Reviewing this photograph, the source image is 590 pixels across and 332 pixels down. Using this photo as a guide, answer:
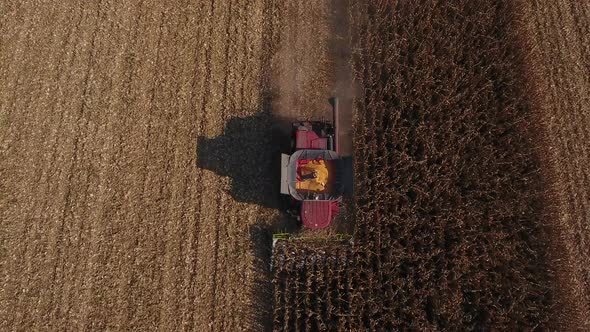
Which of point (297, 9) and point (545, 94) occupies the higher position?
point (297, 9)

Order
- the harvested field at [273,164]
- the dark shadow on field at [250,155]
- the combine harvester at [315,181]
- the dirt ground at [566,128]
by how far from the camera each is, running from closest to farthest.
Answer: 1. the combine harvester at [315,181]
2. the harvested field at [273,164]
3. the dirt ground at [566,128]
4. the dark shadow on field at [250,155]

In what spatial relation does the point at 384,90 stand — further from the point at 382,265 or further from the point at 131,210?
the point at 131,210

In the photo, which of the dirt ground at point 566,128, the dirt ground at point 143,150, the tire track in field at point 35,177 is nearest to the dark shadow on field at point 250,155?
the dirt ground at point 143,150

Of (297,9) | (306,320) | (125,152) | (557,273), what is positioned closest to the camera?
(306,320)

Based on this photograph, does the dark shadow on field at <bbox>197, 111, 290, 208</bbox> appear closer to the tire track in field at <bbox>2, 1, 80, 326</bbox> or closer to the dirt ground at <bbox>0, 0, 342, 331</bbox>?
the dirt ground at <bbox>0, 0, 342, 331</bbox>

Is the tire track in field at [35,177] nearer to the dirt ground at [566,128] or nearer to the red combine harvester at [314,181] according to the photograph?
the red combine harvester at [314,181]

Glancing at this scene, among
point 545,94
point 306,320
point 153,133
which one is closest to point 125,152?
point 153,133

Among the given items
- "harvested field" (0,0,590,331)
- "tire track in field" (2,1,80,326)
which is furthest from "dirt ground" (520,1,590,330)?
"tire track in field" (2,1,80,326)
